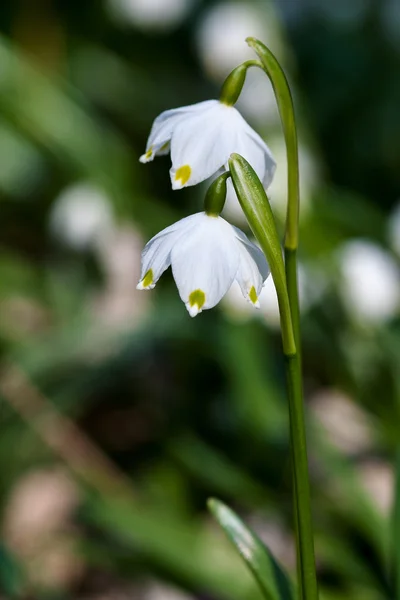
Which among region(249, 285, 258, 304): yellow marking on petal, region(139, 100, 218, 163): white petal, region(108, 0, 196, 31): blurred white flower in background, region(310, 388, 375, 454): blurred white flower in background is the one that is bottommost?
region(249, 285, 258, 304): yellow marking on petal

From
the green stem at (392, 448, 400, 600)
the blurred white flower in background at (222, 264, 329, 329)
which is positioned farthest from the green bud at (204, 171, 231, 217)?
the blurred white flower in background at (222, 264, 329, 329)

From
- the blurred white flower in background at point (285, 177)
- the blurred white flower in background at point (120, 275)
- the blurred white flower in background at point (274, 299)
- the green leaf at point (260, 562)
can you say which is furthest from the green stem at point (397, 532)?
the blurred white flower in background at point (120, 275)

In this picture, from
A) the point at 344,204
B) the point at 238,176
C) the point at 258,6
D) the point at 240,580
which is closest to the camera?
the point at 238,176

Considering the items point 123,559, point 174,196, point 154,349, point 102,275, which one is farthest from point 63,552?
point 174,196

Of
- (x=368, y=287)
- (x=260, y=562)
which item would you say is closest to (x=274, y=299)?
(x=368, y=287)

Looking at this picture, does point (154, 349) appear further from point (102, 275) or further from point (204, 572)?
point (204, 572)

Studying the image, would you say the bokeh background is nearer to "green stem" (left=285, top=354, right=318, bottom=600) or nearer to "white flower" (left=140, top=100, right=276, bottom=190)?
"green stem" (left=285, top=354, right=318, bottom=600)
